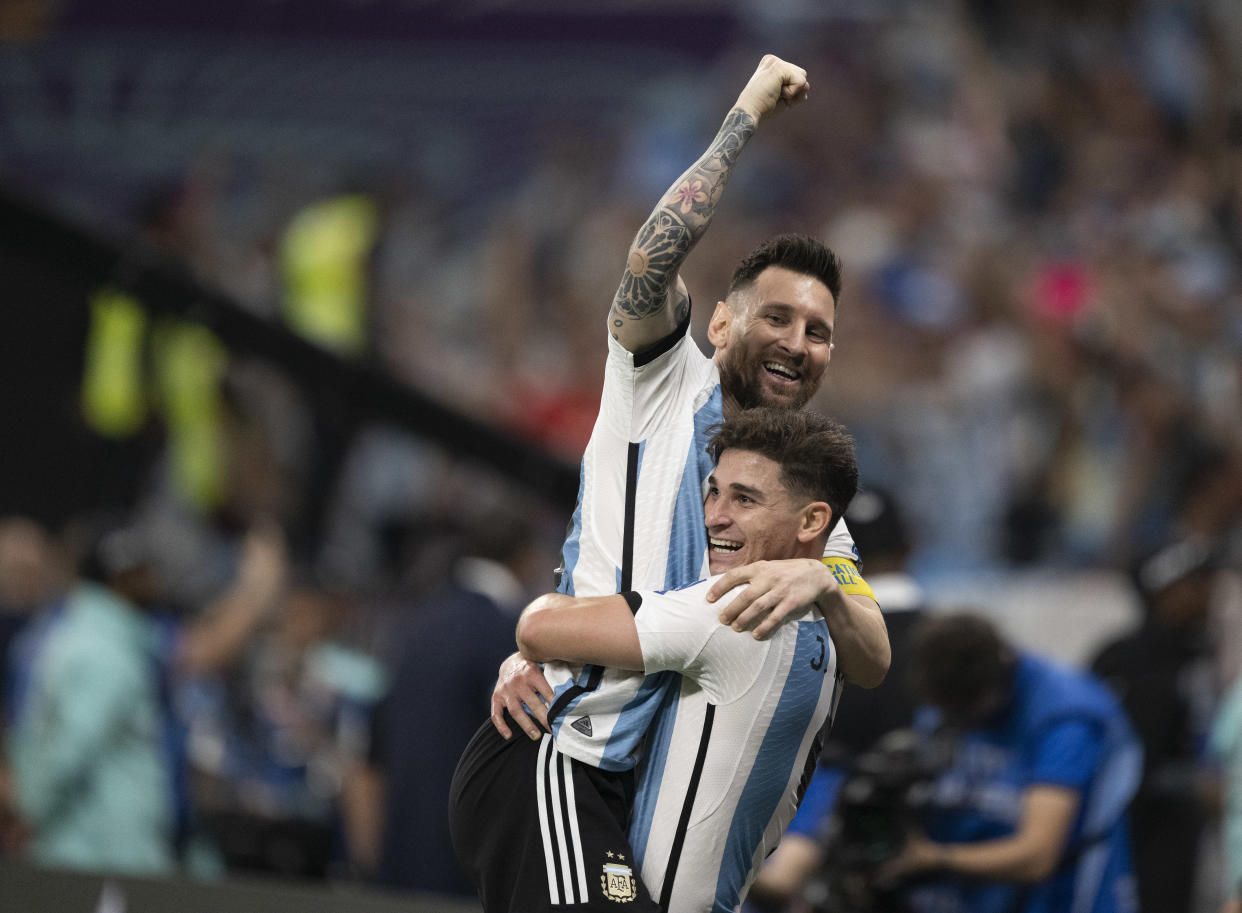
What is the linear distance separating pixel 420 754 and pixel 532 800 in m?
3.53

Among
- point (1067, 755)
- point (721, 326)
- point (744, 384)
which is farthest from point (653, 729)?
point (1067, 755)

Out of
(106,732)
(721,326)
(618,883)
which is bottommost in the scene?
(106,732)

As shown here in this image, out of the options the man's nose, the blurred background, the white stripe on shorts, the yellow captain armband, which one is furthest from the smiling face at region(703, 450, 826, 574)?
the blurred background

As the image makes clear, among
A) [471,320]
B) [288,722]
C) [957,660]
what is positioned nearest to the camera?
[957,660]

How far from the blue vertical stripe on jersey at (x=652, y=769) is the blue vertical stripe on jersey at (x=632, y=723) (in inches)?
0.8

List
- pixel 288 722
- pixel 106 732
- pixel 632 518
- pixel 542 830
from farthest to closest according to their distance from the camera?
pixel 288 722
pixel 106 732
pixel 632 518
pixel 542 830

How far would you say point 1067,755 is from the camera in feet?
16.7

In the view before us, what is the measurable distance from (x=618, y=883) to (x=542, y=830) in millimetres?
185

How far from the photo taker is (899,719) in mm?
5586

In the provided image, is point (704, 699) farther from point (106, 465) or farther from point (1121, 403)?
point (106, 465)

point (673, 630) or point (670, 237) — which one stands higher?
point (670, 237)

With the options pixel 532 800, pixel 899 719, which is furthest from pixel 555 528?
pixel 532 800

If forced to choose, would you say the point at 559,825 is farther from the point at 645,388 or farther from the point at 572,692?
the point at 645,388

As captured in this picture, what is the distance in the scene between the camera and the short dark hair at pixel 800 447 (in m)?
3.19
